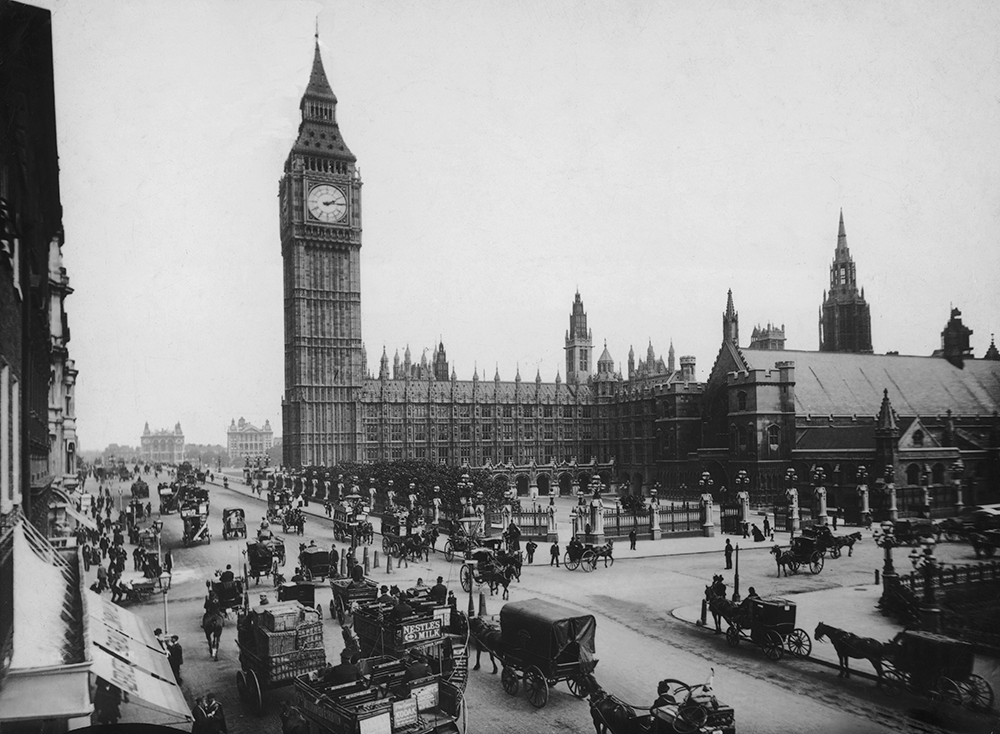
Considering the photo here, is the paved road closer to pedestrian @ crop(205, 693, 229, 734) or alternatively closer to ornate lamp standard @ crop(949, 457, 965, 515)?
pedestrian @ crop(205, 693, 229, 734)

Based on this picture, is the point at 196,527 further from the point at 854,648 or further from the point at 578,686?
the point at 854,648

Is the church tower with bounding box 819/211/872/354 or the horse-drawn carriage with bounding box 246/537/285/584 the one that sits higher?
the church tower with bounding box 819/211/872/354

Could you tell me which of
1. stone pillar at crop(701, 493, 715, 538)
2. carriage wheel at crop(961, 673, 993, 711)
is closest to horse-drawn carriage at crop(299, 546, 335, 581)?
carriage wheel at crop(961, 673, 993, 711)

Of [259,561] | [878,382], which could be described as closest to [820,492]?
[878,382]

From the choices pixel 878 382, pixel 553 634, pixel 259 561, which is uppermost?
pixel 878 382

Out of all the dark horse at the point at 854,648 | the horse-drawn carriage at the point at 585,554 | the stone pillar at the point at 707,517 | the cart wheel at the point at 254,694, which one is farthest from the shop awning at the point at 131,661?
the stone pillar at the point at 707,517

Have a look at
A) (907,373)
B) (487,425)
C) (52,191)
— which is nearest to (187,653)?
(52,191)
